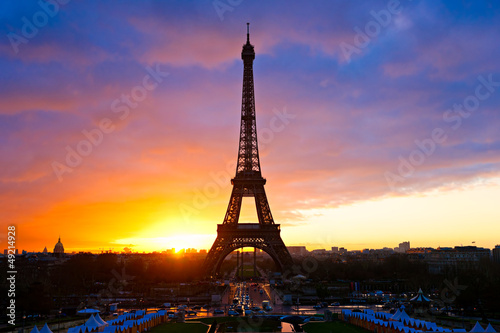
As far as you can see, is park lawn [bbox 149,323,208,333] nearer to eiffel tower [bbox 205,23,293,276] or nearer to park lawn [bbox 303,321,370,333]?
park lawn [bbox 303,321,370,333]

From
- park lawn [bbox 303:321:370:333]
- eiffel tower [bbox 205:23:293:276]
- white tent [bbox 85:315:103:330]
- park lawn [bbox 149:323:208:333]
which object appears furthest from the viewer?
eiffel tower [bbox 205:23:293:276]

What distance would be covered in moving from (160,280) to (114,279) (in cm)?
927

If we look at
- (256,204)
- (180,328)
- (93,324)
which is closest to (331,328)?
(180,328)

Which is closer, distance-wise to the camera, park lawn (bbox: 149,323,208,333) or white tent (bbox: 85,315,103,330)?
white tent (bbox: 85,315,103,330)

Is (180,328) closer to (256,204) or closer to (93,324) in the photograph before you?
(93,324)

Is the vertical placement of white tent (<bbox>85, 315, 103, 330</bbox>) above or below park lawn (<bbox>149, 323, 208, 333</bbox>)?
above

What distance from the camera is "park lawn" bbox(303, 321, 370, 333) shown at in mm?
36438

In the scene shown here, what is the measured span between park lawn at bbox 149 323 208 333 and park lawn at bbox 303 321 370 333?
28.4 ft

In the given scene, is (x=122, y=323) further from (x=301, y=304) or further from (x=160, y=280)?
(x=160, y=280)

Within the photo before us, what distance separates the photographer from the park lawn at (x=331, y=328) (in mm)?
36438

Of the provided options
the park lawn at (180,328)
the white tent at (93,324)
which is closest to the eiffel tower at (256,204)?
the park lawn at (180,328)

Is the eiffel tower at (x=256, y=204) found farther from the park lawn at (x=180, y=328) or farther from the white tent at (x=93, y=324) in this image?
the white tent at (x=93, y=324)

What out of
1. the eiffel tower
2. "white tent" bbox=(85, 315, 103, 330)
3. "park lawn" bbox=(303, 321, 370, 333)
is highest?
the eiffel tower

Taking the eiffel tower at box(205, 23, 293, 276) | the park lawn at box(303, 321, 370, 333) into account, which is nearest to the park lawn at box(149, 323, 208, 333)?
the park lawn at box(303, 321, 370, 333)
